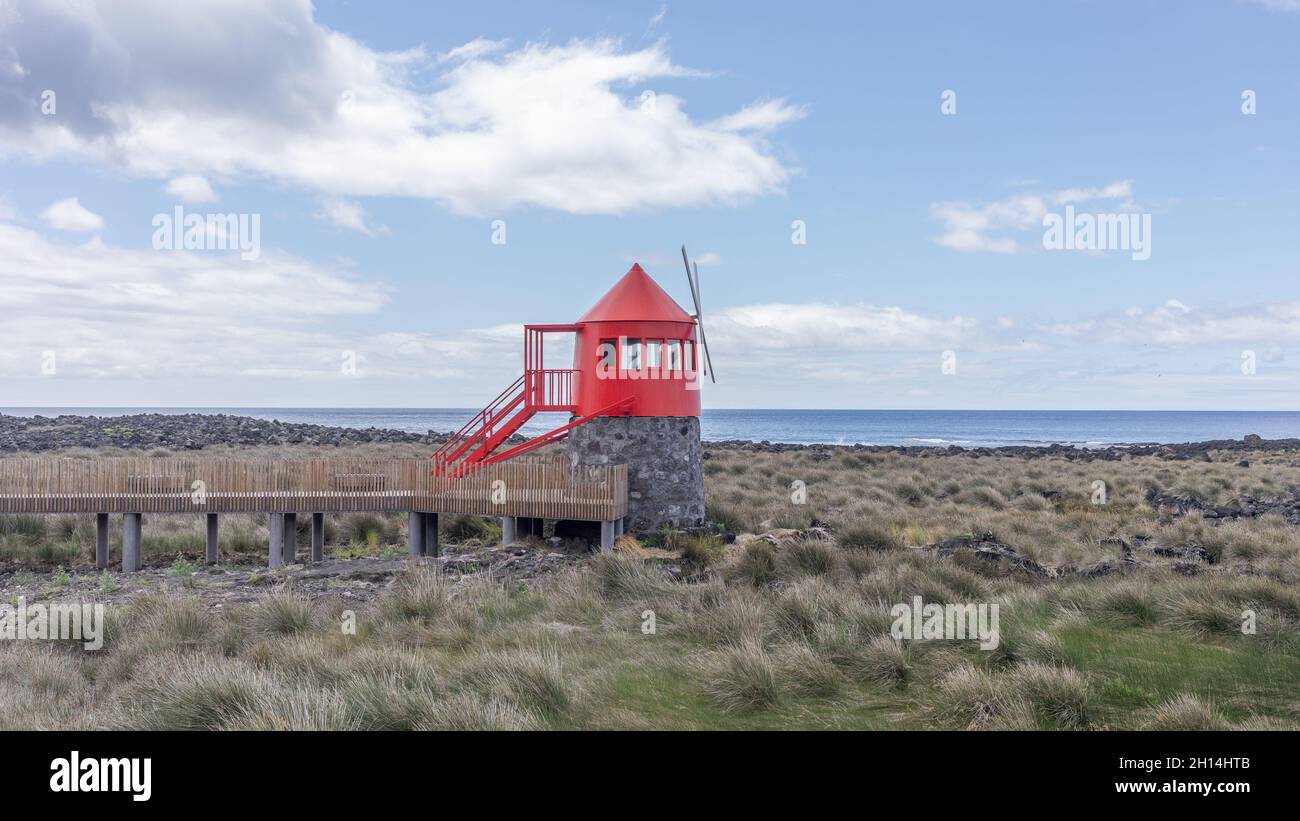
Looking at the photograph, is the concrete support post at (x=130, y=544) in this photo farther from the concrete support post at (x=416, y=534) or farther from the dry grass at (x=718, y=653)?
the dry grass at (x=718, y=653)

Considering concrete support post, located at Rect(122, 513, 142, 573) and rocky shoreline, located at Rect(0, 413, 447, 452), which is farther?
rocky shoreline, located at Rect(0, 413, 447, 452)

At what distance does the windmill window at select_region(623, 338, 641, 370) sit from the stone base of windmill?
44.1 inches

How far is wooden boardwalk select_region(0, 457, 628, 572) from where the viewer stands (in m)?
17.5

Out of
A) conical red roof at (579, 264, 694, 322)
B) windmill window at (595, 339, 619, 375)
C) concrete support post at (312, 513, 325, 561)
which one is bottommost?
concrete support post at (312, 513, 325, 561)

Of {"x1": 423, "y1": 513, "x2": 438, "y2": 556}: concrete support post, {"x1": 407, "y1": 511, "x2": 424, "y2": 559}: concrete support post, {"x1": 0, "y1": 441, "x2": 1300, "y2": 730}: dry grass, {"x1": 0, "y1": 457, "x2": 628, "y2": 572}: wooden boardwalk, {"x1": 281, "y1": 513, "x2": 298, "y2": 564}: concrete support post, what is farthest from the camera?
{"x1": 281, "y1": 513, "x2": 298, "y2": 564}: concrete support post

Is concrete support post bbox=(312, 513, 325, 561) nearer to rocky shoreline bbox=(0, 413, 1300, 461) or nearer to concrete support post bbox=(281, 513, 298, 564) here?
concrete support post bbox=(281, 513, 298, 564)

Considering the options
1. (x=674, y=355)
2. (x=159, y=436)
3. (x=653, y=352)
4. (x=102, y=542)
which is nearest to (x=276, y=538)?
(x=102, y=542)

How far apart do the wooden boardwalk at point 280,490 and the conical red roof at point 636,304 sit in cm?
327

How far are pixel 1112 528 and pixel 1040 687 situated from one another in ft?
45.4

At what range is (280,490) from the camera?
1870 cm

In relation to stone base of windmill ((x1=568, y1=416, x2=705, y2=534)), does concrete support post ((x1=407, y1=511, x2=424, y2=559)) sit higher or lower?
lower

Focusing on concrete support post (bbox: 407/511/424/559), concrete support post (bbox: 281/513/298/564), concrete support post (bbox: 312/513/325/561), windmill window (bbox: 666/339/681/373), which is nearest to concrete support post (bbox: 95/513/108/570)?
concrete support post (bbox: 281/513/298/564)
